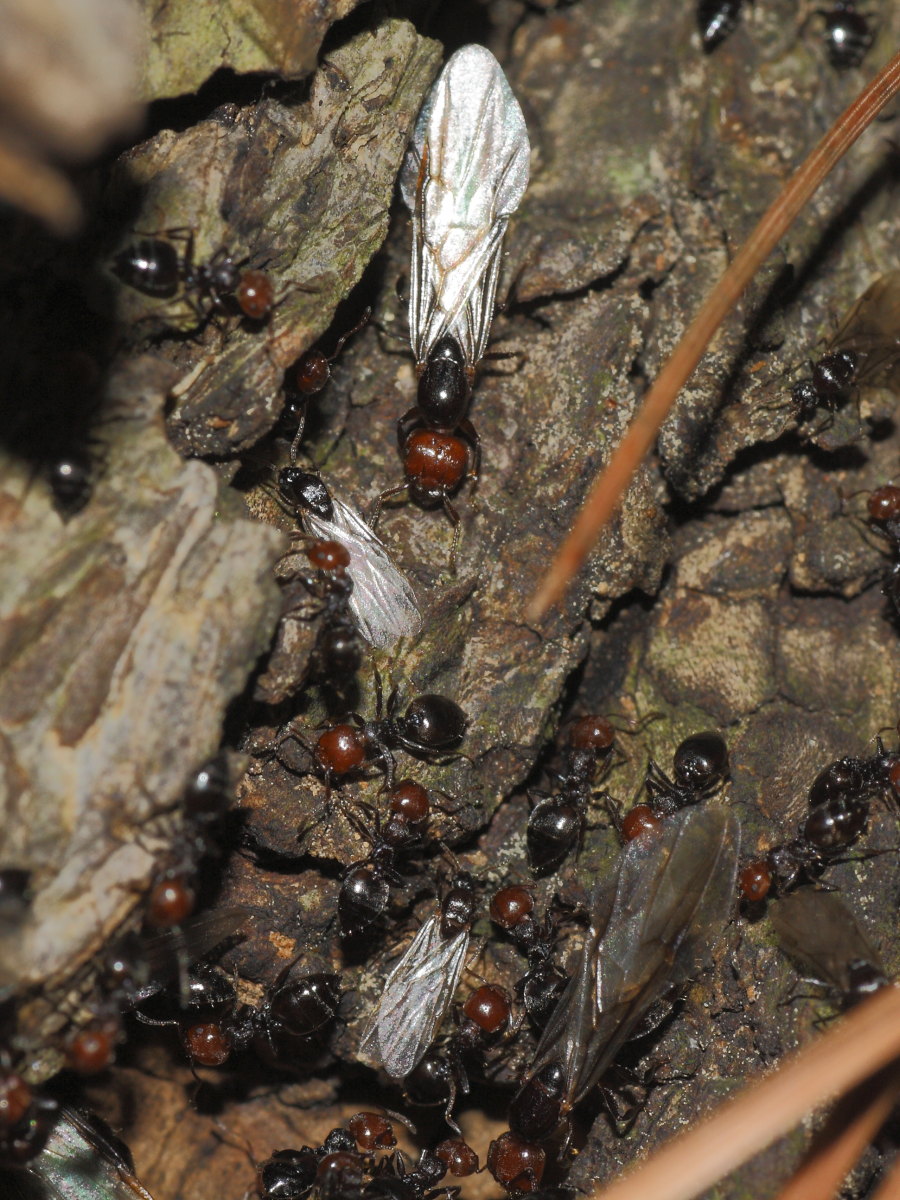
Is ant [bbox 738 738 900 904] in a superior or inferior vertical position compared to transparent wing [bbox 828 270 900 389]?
inferior

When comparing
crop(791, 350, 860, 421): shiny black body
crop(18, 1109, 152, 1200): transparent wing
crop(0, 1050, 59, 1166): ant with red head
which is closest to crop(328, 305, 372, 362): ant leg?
crop(791, 350, 860, 421): shiny black body

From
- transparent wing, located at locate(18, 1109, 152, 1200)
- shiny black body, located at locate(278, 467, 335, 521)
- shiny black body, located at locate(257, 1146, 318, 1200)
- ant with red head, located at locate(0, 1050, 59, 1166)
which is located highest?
shiny black body, located at locate(278, 467, 335, 521)

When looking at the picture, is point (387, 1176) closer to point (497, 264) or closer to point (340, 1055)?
point (340, 1055)

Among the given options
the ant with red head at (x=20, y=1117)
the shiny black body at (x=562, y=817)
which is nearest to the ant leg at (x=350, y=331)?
the shiny black body at (x=562, y=817)

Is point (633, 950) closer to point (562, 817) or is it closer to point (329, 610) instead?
point (562, 817)

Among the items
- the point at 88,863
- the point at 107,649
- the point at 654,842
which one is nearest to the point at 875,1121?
the point at 654,842

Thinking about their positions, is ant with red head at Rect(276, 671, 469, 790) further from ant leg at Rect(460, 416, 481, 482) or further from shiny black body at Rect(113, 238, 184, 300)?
shiny black body at Rect(113, 238, 184, 300)

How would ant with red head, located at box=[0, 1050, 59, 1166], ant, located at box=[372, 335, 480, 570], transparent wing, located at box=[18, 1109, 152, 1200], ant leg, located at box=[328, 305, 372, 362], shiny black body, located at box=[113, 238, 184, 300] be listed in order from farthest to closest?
ant leg, located at box=[328, 305, 372, 362]
ant, located at box=[372, 335, 480, 570]
transparent wing, located at box=[18, 1109, 152, 1200]
shiny black body, located at box=[113, 238, 184, 300]
ant with red head, located at box=[0, 1050, 59, 1166]
